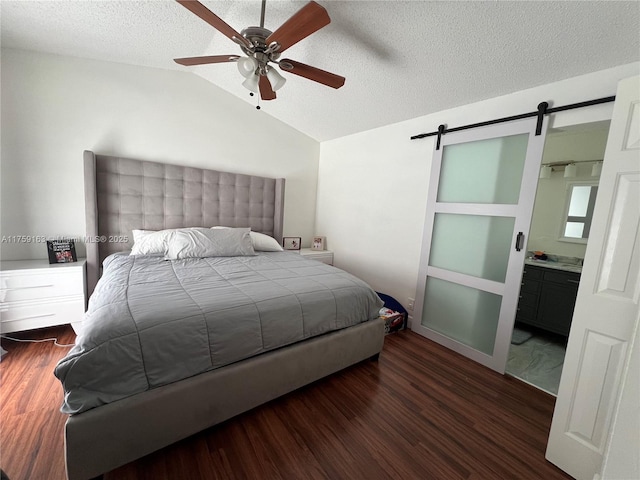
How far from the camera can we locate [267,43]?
1.56 meters

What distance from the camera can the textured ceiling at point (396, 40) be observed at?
1.50m

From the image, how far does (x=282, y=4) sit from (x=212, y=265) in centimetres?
202

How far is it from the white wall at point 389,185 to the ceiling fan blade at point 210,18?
65.7 inches

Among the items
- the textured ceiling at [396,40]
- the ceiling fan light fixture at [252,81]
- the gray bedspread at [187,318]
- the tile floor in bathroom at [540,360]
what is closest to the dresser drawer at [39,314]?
the gray bedspread at [187,318]

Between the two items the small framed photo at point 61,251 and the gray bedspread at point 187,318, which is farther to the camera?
the small framed photo at point 61,251

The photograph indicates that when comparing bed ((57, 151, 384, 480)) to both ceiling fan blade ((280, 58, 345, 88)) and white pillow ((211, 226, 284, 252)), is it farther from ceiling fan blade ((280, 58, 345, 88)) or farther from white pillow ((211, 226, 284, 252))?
ceiling fan blade ((280, 58, 345, 88))

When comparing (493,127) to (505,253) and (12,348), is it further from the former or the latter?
(12,348)

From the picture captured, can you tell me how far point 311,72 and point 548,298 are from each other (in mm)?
3292

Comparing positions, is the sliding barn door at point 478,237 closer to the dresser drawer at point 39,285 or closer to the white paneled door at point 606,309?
the white paneled door at point 606,309

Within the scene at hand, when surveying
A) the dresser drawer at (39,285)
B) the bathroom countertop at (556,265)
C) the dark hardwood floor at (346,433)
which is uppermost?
the bathroom countertop at (556,265)

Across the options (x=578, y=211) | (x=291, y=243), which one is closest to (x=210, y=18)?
(x=291, y=243)

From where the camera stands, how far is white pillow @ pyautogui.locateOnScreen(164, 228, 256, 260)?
2.46 meters

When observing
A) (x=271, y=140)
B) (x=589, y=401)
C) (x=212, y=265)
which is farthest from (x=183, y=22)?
(x=589, y=401)

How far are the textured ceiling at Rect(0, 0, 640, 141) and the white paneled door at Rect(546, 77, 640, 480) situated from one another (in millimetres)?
607
